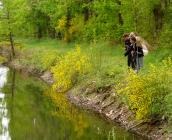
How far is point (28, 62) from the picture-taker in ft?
175

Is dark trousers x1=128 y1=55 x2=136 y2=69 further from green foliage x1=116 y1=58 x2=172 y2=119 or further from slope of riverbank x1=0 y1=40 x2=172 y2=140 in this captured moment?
green foliage x1=116 y1=58 x2=172 y2=119

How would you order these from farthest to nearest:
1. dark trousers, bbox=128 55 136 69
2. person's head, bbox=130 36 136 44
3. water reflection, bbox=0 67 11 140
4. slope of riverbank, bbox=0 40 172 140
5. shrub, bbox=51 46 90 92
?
1. shrub, bbox=51 46 90 92
2. dark trousers, bbox=128 55 136 69
3. person's head, bbox=130 36 136 44
4. water reflection, bbox=0 67 11 140
5. slope of riverbank, bbox=0 40 172 140

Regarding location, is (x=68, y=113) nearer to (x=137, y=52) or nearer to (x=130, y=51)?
(x=130, y=51)

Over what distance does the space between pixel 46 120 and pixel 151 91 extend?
795 cm

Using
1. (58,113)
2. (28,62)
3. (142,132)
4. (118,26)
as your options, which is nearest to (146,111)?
(142,132)

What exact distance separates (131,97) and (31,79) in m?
23.3

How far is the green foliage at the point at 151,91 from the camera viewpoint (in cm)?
2336

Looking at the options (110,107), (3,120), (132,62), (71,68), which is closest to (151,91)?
(110,107)

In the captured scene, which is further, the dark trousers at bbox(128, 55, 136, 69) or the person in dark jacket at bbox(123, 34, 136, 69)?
the dark trousers at bbox(128, 55, 136, 69)

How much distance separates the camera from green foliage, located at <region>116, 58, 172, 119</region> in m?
23.4

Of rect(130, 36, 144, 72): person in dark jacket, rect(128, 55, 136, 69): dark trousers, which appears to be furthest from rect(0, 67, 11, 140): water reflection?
rect(130, 36, 144, 72): person in dark jacket

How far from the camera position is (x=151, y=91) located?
76.8 ft

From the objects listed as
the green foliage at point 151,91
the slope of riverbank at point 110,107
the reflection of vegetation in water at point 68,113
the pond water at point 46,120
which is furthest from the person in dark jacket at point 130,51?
the green foliage at point 151,91

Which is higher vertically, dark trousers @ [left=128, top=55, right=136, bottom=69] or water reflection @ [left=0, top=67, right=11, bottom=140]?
dark trousers @ [left=128, top=55, right=136, bottom=69]
